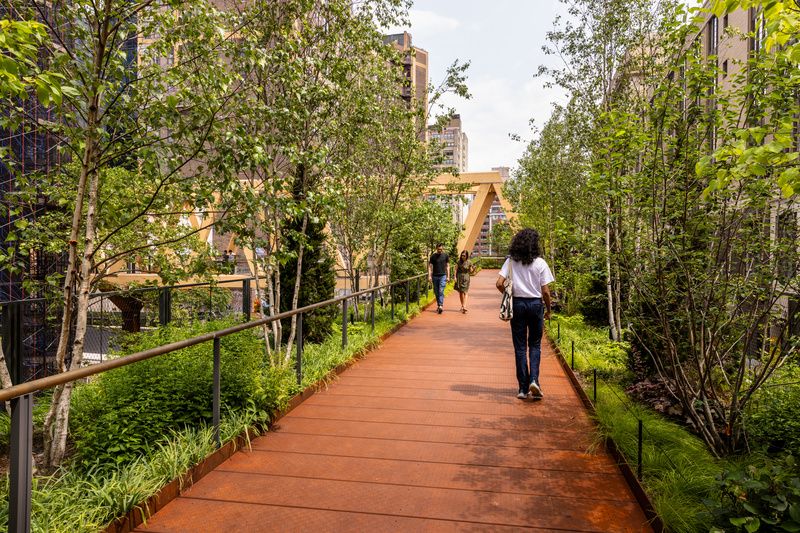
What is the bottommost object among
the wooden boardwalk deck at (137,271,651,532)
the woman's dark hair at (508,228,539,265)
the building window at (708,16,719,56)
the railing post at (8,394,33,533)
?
the wooden boardwalk deck at (137,271,651,532)

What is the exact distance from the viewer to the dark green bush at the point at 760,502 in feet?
7.66

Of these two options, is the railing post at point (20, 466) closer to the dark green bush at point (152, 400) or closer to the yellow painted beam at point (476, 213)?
the dark green bush at point (152, 400)

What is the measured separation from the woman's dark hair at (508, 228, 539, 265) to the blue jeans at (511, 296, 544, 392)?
422mm

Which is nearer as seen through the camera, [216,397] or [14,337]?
[216,397]

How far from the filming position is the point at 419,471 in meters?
3.86

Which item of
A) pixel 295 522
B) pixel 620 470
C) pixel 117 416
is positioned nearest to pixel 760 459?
pixel 620 470

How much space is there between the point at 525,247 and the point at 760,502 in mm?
3544

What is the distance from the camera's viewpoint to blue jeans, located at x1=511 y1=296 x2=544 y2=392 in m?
5.74

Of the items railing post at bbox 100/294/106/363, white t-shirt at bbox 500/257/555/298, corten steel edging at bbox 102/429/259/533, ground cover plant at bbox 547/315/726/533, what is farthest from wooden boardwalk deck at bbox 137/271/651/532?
railing post at bbox 100/294/106/363

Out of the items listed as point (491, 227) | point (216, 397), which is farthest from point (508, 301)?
point (491, 227)

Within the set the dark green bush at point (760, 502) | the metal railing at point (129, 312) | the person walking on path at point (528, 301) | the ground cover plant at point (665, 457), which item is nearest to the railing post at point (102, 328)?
the metal railing at point (129, 312)

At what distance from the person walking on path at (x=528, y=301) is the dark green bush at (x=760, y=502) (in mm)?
3035

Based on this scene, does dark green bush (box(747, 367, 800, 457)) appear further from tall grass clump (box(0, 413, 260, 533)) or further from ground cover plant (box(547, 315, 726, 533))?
tall grass clump (box(0, 413, 260, 533))

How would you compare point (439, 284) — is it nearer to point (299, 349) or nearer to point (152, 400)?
point (299, 349)
